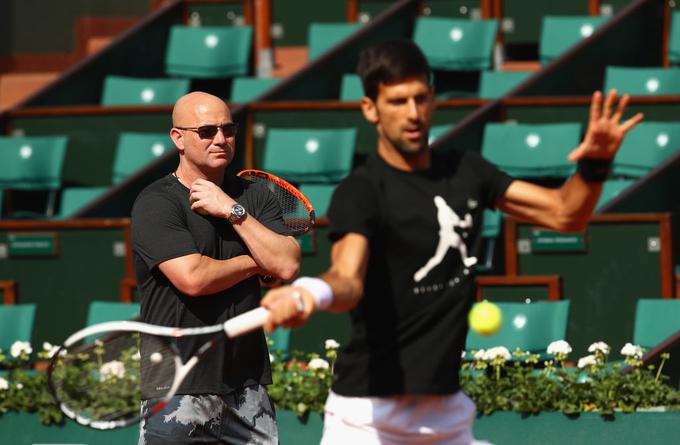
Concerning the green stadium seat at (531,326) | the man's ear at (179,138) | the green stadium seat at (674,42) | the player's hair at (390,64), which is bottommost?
the green stadium seat at (531,326)

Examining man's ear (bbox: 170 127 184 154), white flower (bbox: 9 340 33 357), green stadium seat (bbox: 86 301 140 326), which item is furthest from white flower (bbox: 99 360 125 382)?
green stadium seat (bbox: 86 301 140 326)

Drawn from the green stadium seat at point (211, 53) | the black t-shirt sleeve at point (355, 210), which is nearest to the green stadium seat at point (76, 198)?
the green stadium seat at point (211, 53)

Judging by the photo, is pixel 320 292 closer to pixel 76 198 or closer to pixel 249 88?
pixel 76 198

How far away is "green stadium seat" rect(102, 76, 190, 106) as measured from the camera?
11328 mm

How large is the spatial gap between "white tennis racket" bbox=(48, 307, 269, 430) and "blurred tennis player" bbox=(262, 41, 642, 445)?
0.69m

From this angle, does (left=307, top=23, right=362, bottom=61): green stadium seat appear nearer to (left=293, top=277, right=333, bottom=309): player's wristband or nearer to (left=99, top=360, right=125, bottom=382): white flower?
(left=99, top=360, right=125, bottom=382): white flower

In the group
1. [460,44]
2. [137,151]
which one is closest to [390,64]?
[137,151]

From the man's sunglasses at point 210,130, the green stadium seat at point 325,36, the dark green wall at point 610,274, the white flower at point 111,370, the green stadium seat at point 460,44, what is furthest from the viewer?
the green stadium seat at point 325,36

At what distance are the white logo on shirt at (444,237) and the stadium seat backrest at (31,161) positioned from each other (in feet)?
24.0

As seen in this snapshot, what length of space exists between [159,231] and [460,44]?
7083 millimetres

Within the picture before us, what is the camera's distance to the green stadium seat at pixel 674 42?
1092 centimetres

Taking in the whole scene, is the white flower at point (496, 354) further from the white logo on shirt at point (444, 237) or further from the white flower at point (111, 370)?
the white logo on shirt at point (444, 237)

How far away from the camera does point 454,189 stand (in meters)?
3.59

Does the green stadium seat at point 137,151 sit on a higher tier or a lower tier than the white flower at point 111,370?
higher
